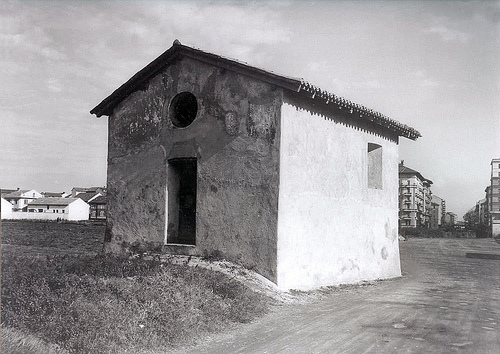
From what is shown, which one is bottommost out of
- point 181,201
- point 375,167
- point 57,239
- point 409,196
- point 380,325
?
point 380,325

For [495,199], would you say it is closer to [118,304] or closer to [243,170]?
[243,170]

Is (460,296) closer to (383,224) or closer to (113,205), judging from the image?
(383,224)

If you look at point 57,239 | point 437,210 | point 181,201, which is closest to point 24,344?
point 181,201

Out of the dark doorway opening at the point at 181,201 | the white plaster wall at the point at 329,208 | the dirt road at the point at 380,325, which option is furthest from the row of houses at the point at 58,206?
the dirt road at the point at 380,325

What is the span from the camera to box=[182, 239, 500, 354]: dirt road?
5840 millimetres

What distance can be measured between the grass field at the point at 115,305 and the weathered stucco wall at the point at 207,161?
1.73 m

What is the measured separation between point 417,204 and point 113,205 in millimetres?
81304

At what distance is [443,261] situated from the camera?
21141 mm

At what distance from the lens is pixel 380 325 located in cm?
705

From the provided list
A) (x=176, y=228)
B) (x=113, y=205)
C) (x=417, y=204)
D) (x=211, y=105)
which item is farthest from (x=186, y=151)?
(x=417, y=204)

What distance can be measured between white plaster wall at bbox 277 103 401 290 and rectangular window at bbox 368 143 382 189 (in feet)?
0.82

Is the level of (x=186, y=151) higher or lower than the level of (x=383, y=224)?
higher

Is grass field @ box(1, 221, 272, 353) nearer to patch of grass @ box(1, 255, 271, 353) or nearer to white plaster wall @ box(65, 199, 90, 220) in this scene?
patch of grass @ box(1, 255, 271, 353)

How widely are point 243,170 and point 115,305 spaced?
4.82 meters
